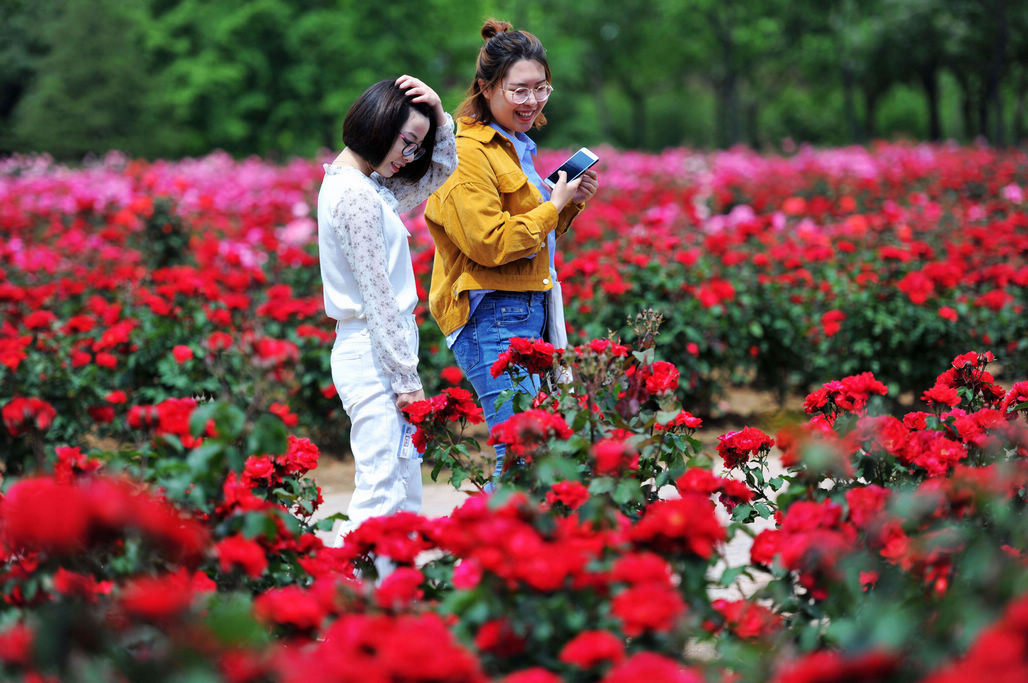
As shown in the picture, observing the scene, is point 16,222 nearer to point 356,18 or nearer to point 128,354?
point 128,354

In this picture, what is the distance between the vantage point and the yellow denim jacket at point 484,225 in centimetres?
290

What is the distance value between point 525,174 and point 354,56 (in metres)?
29.1

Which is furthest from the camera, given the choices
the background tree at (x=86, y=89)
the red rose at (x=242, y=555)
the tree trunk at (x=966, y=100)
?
the background tree at (x=86, y=89)

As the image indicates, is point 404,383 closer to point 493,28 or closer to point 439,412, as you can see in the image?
point 439,412

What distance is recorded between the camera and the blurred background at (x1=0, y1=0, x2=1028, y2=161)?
26.2m

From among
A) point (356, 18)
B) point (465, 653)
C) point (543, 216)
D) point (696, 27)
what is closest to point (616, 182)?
point (543, 216)

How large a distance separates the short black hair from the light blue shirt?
417mm

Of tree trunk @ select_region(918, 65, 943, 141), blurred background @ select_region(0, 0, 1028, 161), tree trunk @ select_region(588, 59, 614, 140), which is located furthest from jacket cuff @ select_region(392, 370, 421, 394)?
tree trunk @ select_region(588, 59, 614, 140)

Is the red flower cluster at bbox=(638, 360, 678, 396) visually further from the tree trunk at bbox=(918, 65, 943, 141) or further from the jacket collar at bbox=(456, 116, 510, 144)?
the tree trunk at bbox=(918, 65, 943, 141)

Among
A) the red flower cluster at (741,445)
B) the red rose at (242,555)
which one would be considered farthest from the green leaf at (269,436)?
the red flower cluster at (741,445)

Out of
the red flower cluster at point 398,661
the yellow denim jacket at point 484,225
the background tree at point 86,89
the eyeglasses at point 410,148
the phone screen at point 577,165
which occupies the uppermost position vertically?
the background tree at point 86,89

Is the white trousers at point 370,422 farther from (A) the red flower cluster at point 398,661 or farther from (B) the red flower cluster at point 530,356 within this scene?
(A) the red flower cluster at point 398,661

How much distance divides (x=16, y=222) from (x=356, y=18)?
24117 millimetres

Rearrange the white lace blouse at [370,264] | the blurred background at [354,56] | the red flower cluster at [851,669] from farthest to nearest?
the blurred background at [354,56] < the white lace blouse at [370,264] < the red flower cluster at [851,669]
